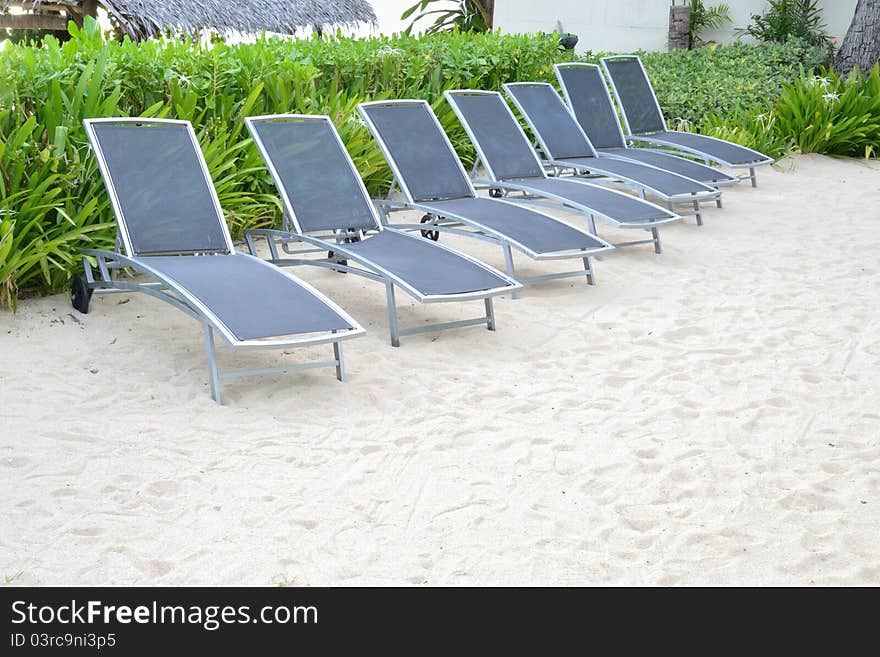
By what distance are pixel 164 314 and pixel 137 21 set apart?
12413 mm

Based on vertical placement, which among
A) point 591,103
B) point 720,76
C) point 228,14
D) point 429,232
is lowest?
point 429,232

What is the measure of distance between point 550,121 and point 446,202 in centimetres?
225

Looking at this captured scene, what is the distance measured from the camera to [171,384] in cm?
479

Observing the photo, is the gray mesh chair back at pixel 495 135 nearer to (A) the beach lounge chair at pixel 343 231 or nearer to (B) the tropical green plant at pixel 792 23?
(A) the beach lounge chair at pixel 343 231

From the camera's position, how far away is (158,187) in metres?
5.59

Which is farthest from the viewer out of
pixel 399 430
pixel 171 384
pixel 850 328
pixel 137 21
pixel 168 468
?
pixel 137 21

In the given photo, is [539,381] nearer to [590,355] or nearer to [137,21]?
[590,355]

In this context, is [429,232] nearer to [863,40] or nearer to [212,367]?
[212,367]

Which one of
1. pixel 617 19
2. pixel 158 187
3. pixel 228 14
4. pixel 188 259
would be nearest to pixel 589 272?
pixel 188 259

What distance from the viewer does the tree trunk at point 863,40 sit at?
502 inches

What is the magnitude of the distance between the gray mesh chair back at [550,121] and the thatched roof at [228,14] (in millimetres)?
7555
